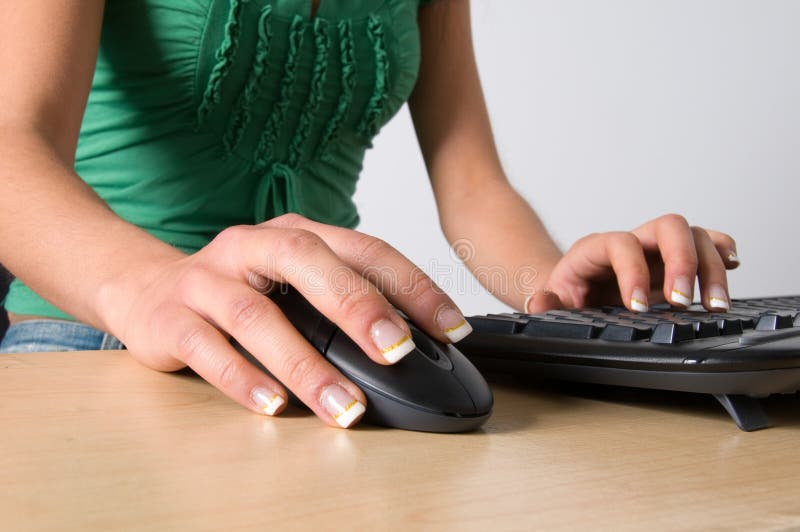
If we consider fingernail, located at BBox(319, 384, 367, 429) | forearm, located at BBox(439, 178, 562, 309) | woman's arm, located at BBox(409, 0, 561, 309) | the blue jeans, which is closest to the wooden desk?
fingernail, located at BBox(319, 384, 367, 429)

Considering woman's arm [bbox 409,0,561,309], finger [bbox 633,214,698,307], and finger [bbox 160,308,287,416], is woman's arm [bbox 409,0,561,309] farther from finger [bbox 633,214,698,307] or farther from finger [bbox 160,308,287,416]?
finger [bbox 160,308,287,416]

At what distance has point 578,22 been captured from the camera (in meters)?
2.13

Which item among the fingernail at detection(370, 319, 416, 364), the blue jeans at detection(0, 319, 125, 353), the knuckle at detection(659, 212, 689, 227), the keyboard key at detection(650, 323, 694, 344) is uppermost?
the knuckle at detection(659, 212, 689, 227)

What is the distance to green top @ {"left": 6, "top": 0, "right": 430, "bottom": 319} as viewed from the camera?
755 millimetres

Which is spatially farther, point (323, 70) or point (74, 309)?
point (323, 70)

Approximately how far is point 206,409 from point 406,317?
4.3 inches

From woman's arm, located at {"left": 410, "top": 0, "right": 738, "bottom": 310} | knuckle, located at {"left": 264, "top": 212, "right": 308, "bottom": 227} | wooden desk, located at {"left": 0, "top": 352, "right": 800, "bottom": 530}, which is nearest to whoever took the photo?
wooden desk, located at {"left": 0, "top": 352, "right": 800, "bottom": 530}

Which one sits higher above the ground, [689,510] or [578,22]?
[578,22]

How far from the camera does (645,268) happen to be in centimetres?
56

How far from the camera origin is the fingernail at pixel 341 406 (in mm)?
352

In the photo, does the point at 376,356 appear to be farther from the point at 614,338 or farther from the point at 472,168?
the point at 472,168

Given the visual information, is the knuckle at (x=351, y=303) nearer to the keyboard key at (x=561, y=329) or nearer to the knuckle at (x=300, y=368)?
the knuckle at (x=300, y=368)

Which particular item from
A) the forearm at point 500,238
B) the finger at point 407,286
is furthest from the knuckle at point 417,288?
the forearm at point 500,238

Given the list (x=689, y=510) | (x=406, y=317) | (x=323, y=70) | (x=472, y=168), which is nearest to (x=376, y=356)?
(x=406, y=317)
